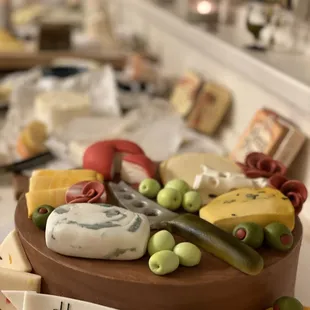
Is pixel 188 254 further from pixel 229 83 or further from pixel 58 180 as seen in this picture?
pixel 229 83

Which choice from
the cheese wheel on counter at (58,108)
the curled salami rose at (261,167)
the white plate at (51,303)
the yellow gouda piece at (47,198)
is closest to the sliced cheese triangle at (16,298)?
the white plate at (51,303)

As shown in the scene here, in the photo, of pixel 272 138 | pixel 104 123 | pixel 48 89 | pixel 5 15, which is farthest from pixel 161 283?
pixel 5 15

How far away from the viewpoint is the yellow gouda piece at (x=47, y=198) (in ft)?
2.28

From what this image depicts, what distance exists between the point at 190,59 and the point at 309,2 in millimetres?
409

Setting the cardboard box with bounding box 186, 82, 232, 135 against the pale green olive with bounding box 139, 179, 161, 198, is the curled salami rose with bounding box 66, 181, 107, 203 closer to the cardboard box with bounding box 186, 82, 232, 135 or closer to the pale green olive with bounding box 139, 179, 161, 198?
the pale green olive with bounding box 139, 179, 161, 198

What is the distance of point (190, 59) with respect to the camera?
1.46 meters

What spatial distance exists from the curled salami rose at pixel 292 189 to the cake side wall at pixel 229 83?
0.15 m

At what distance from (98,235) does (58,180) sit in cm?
15

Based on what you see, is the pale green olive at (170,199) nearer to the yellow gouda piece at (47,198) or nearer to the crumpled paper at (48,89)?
the yellow gouda piece at (47,198)

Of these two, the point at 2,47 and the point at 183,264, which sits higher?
the point at 183,264

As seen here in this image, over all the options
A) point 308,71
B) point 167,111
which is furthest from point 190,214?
point 167,111

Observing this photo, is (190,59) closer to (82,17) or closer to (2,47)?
(2,47)

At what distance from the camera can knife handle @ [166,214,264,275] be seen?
1.94ft

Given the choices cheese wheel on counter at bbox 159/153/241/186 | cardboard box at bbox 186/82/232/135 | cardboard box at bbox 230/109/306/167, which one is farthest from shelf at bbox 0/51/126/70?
cheese wheel on counter at bbox 159/153/241/186
